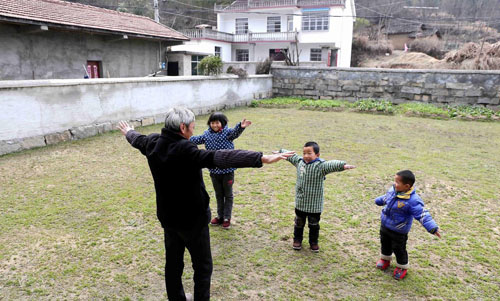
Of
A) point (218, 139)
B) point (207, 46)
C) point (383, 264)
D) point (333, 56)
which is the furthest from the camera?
point (207, 46)

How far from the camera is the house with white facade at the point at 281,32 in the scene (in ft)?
98.7

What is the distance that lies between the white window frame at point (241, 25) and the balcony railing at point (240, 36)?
1285 millimetres

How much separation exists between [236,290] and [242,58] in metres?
33.3

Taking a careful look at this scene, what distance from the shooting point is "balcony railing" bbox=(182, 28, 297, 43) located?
30656mm

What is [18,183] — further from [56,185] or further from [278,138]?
[278,138]

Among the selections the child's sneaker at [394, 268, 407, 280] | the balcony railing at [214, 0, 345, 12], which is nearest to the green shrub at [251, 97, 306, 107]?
the child's sneaker at [394, 268, 407, 280]

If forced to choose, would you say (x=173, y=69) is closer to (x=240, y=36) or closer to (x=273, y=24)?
(x=240, y=36)

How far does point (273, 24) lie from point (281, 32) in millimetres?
2331

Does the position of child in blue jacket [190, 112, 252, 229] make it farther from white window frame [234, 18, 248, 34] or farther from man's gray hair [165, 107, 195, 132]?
white window frame [234, 18, 248, 34]

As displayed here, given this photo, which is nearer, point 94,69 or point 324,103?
point 94,69

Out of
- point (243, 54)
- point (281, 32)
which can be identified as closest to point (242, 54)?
point (243, 54)

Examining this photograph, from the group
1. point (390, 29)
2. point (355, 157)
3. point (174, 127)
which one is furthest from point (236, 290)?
point (390, 29)

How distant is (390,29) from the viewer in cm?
3747

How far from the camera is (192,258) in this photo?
102 inches
